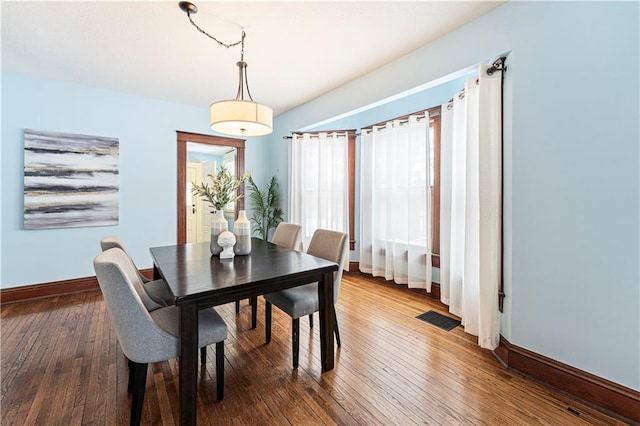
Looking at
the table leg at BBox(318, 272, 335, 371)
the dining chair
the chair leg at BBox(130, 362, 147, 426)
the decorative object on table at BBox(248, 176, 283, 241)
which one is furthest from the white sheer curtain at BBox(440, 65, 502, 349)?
the decorative object on table at BBox(248, 176, 283, 241)

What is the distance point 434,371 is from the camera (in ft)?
6.28

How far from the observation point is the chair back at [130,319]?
A: 123 cm

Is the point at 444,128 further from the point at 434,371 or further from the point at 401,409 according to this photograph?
the point at 401,409

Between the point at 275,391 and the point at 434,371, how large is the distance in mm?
1092

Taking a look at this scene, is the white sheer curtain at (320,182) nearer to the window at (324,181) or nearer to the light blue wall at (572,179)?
the window at (324,181)

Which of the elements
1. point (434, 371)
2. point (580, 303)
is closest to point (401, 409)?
point (434, 371)

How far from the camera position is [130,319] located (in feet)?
4.22

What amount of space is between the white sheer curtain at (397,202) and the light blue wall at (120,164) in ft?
8.94

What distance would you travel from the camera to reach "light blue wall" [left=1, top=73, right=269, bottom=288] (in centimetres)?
317

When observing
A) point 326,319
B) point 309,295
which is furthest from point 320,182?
point 326,319

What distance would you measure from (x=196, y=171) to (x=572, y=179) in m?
6.81

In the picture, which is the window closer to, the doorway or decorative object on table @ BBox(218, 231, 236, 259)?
the doorway

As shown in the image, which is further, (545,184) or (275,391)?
(545,184)

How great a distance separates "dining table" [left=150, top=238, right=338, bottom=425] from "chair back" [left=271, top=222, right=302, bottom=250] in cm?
48
